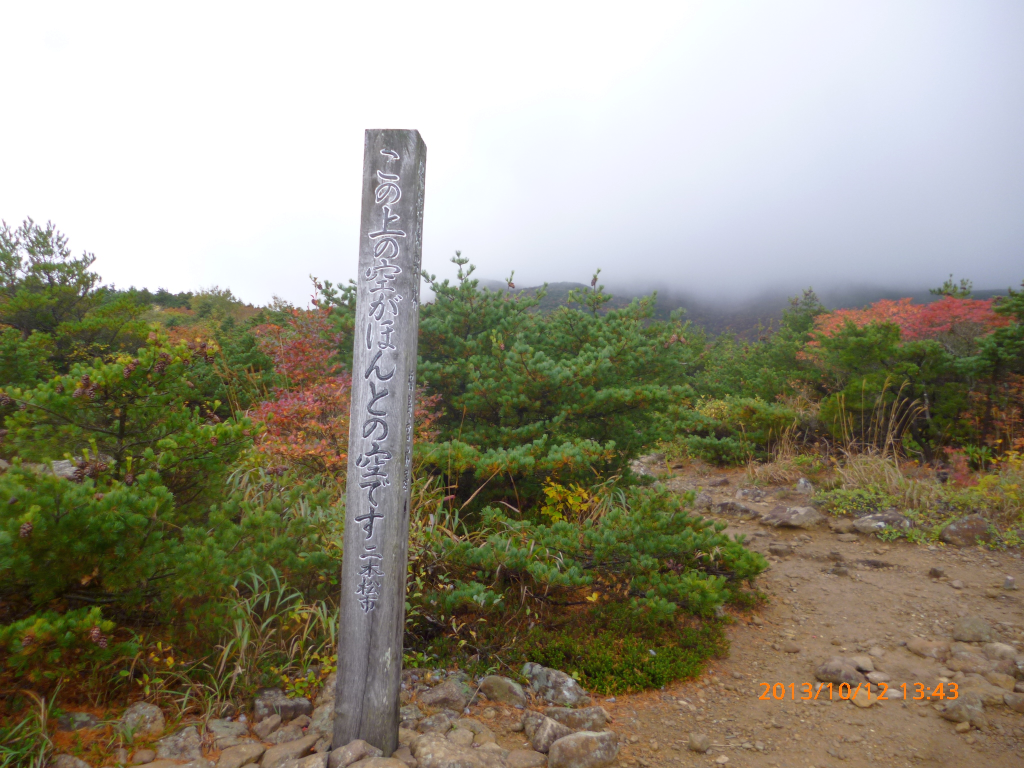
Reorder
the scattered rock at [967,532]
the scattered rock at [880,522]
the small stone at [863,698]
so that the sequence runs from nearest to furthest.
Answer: the small stone at [863,698], the scattered rock at [967,532], the scattered rock at [880,522]

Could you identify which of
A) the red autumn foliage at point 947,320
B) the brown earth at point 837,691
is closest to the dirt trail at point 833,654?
the brown earth at point 837,691

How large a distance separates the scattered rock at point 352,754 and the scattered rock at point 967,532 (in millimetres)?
5458

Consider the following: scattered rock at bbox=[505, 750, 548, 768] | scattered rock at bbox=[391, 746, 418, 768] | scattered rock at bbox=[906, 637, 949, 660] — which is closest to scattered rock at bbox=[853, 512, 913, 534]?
scattered rock at bbox=[906, 637, 949, 660]

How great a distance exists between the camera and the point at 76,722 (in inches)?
83.4

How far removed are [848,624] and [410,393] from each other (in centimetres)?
355

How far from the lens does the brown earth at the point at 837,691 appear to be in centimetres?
242

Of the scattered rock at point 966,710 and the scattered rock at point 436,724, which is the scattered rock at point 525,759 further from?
the scattered rock at point 966,710

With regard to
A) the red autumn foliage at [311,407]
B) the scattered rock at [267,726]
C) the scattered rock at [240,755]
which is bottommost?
the scattered rock at [267,726]

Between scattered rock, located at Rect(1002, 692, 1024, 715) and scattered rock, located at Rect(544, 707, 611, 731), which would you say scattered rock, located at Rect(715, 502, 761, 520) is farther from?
scattered rock, located at Rect(544, 707, 611, 731)

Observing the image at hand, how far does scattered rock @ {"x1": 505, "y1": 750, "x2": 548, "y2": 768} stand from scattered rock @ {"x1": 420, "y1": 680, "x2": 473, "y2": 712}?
422 mm

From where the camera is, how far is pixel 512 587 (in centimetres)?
339

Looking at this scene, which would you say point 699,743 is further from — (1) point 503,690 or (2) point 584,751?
(1) point 503,690

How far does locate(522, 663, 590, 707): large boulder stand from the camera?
8.85 feet

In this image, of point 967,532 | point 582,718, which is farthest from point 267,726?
point 967,532
